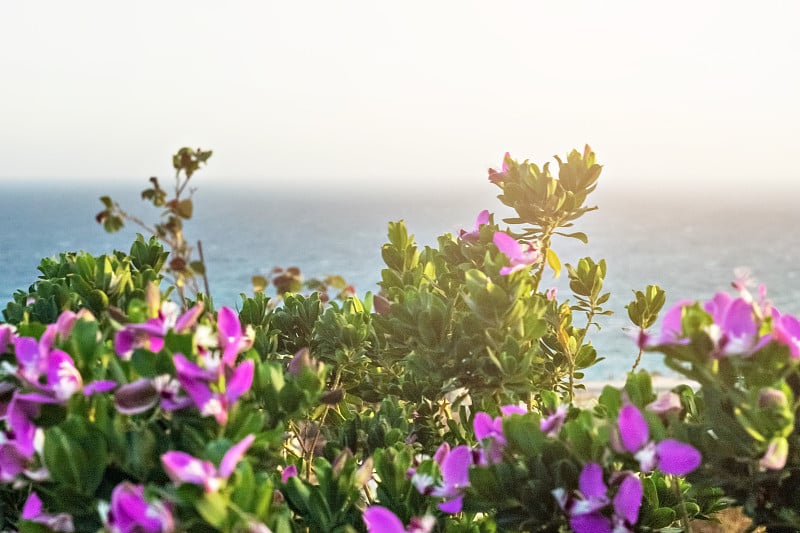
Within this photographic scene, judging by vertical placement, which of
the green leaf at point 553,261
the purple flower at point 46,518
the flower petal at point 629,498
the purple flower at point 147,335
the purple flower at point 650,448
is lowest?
the purple flower at point 46,518

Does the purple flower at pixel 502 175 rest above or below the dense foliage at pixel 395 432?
above

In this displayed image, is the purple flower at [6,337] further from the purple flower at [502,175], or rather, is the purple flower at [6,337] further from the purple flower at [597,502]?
the purple flower at [502,175]

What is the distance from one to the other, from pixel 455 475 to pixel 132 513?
764 millimetres

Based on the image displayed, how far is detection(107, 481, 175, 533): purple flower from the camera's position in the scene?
4.64 feet

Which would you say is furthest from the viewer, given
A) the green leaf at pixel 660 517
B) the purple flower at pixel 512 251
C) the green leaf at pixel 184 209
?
the green leaf at pixel 184 209

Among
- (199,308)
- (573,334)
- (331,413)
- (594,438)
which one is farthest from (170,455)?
(573,334)

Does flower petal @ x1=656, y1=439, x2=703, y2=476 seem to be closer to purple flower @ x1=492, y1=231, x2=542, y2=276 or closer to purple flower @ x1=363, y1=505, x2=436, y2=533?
purple flower @ x1=363, y1=505, x2=436, y2=533

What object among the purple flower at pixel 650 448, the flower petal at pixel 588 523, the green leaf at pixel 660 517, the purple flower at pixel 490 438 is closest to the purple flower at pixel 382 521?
the purple flower at pixel 490 438

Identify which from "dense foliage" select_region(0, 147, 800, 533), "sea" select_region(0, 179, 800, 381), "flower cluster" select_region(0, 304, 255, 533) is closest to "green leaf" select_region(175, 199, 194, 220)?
"dense foliage" select_region(0, 147, 800, 533)

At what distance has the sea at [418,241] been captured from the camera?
63500 mm

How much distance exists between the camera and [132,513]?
56.3 inches

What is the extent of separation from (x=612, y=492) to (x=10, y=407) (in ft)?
4.25

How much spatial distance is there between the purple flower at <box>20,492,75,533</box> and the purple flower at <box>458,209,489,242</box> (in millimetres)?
1563

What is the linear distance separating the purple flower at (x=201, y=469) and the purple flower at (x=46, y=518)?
0.36 meters
